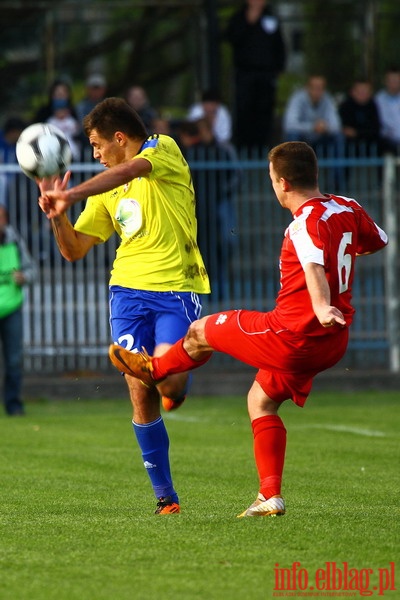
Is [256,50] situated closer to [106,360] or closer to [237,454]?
[106,360]

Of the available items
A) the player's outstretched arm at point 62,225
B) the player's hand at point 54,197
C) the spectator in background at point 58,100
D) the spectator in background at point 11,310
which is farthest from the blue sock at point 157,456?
the spectator in background at point 58,100

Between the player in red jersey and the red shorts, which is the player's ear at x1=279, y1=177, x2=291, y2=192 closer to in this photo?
the player in red jersey

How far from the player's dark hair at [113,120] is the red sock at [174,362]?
1.36 meters

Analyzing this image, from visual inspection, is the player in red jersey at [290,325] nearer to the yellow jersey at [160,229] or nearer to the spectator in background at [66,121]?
the yellow jersey at [160,229]

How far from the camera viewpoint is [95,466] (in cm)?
1053

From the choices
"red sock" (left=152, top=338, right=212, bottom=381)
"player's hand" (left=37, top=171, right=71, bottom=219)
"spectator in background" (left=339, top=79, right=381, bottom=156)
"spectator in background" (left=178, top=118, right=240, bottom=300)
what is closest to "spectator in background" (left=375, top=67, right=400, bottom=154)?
"spectator in background" (left=339, top=79, right=381, bottom=156)

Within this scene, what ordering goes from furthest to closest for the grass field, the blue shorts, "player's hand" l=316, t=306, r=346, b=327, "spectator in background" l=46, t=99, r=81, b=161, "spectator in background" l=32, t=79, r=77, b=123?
"spectator in background" l=32, t=79, r=77, b=123, "spectator in background" l=46, t=99, r=81, b=161, the blue shorts, "player's hand" l=316, t=306, r=346, b=327, the grass field

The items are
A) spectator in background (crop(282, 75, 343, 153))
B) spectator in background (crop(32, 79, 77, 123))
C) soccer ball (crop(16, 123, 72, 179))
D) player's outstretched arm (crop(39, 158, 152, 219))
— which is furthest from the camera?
spectator in background (crop(282, 75, 343, 153))

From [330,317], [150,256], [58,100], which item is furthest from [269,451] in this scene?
[58,100]

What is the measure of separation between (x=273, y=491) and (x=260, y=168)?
1111 cm

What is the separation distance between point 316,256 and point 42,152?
1787 mm

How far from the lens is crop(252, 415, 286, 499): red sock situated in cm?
734

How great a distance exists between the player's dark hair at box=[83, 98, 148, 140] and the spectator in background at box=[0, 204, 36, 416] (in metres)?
7.30

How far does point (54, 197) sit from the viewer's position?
702 cm
